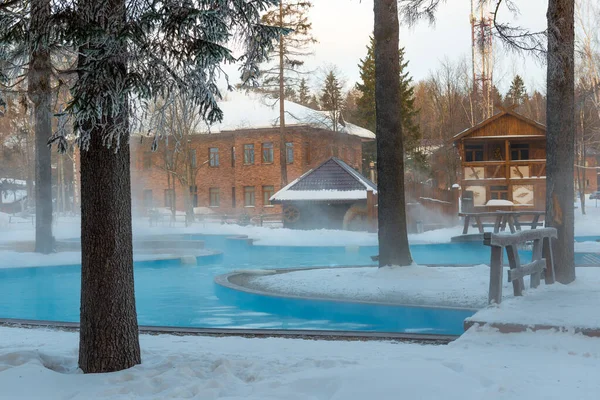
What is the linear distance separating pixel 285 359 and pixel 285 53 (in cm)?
3005

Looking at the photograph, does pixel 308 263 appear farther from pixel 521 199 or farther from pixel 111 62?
pixel 521 199

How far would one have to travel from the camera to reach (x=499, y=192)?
108 ft

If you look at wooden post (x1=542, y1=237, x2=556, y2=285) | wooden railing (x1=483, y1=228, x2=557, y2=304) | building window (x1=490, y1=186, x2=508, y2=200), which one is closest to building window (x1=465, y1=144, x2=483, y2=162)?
building window (x1=490, y1=186, x2=508, y2=200)

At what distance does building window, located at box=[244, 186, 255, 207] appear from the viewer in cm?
4072

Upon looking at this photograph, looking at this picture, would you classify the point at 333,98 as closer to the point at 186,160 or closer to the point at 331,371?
the point at 186,160

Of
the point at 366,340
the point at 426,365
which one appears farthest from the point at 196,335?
the point at 426,365

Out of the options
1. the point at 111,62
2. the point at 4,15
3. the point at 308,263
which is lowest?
the point at 308,263

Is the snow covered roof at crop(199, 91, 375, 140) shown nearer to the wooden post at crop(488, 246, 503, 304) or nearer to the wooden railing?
the wooden railing

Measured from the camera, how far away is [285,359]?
557 centimetres

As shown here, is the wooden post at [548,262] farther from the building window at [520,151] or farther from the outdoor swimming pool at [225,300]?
the building window at [520,151]

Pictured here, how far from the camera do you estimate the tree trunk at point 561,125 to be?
9336mm

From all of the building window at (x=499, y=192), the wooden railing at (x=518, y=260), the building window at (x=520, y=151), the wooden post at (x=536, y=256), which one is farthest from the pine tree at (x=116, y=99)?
the building window at (x=520, y=151)

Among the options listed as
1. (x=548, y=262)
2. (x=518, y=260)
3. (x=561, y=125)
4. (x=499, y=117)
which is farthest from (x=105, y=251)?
(x=499, y=117)

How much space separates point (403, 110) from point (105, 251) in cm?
4091
